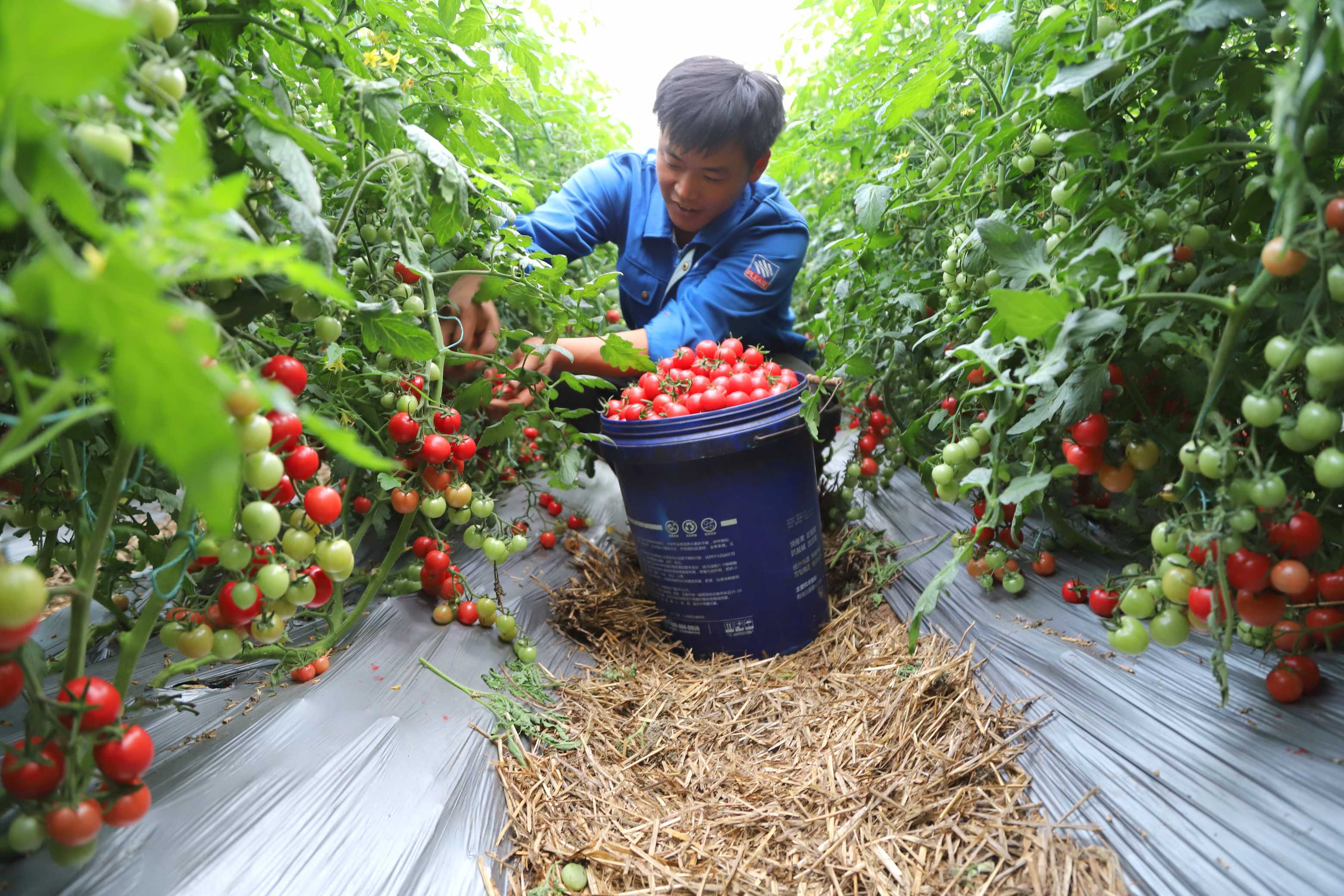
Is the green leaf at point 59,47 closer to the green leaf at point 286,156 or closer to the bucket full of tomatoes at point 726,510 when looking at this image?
the green leaf at point 286,156

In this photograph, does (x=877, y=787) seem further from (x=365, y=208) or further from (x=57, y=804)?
(x=365, y=208)

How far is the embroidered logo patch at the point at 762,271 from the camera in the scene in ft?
7.23

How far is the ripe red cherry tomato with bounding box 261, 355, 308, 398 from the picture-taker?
0.80 meters

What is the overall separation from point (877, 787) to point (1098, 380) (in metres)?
0.72

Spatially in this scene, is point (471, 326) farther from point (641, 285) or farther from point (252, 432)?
point (641, 285)

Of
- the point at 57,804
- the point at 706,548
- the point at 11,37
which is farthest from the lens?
the point at 706,548

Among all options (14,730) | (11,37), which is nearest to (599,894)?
(14,730)

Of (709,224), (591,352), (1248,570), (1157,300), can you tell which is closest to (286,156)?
(1157,300)

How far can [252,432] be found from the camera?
64cm

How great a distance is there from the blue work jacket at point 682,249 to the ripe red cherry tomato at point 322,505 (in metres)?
1.35

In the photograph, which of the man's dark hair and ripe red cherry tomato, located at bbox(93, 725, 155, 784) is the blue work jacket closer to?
the man's dark hair

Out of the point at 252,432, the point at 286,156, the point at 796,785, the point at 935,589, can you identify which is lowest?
the point at 796,785

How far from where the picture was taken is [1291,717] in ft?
2.90

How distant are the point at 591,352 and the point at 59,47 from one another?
1633 millimetres
